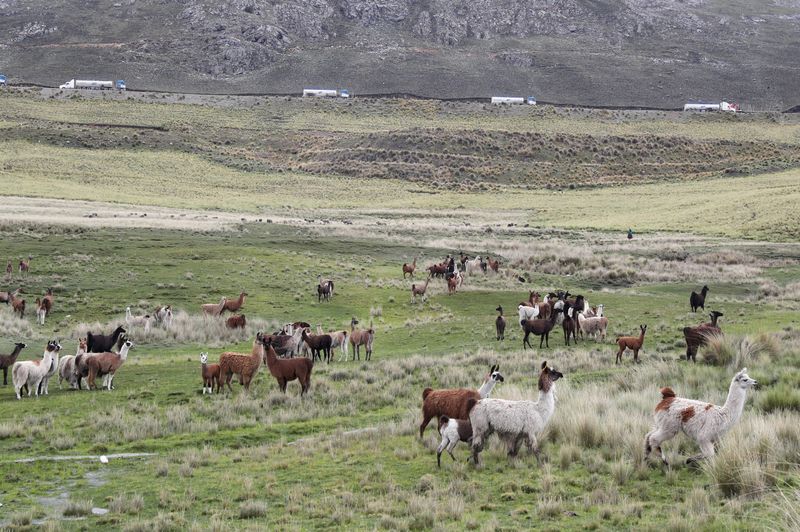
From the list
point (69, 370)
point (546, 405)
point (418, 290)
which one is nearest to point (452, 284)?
point (418, 290)

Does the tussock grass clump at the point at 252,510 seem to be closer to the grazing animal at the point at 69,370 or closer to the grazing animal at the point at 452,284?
the grazing animal at the point at 69,370

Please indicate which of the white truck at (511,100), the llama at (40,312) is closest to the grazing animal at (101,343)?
the llama at (40,312)

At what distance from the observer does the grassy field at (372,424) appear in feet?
32.7

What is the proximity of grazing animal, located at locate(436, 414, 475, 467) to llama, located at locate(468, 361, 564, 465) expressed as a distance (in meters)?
0.13

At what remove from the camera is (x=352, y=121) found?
145 m

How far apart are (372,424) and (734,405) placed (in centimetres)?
730

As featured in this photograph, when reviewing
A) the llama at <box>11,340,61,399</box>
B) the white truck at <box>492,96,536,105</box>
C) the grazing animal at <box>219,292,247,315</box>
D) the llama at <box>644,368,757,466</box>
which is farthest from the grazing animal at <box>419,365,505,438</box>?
the white truck at <box>492,96,536,105</box>

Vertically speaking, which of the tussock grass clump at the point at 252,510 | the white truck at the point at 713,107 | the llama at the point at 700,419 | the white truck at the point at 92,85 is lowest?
the tussock grass clump at the point at 252,510

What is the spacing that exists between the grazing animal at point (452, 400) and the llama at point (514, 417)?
609 mm

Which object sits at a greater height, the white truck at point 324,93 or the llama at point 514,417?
the white truck at point 324,93

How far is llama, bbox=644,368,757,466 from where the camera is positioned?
416 inches

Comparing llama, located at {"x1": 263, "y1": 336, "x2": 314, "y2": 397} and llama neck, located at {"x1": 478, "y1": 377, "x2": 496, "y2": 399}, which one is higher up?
llama neck, located at {"x1": 478, "y1": 377, "x2": 496, "y2": 399}

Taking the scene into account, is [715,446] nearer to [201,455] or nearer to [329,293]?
[201,455]

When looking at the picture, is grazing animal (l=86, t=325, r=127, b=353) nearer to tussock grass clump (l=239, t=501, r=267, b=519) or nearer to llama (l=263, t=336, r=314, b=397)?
llama (l=263, t=336, r=314, b=397)
